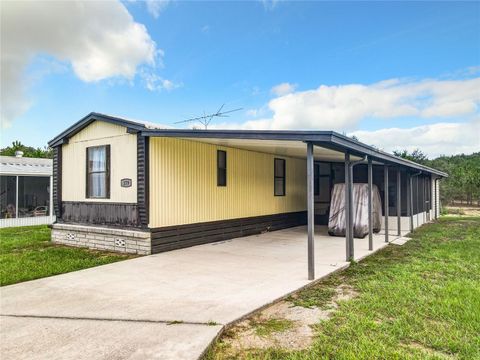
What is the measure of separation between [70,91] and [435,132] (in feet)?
116

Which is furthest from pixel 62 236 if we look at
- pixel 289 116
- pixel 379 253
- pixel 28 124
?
pixel 289 116

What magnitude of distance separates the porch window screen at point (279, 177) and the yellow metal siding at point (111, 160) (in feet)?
16.8

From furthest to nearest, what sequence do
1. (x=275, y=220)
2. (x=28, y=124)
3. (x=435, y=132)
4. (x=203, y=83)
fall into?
(x=435, y=132) → (x=28, y=124) → (x=203, y=83) → (x=275, y=220)

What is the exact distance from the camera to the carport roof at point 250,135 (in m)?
4.98

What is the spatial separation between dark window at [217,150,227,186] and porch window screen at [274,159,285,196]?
8.60ft

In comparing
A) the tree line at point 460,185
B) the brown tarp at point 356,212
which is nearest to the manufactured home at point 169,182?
the brown tarp at point 356,212

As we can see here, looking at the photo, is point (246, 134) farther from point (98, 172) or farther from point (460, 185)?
point (460, 185)

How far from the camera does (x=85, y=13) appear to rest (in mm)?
10000

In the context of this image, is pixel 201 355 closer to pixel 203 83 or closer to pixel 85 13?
pixel 85 13

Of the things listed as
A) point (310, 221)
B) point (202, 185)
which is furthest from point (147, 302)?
point (202, 185)

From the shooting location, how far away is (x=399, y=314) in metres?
3.63

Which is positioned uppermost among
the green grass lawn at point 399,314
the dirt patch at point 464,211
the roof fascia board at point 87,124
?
the roof fascia board at point 87,124

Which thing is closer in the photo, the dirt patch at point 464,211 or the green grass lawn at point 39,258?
the green grass lawn at point 39,258

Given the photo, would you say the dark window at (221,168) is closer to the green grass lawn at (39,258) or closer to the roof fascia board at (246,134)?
the roof fascia board at (246,134)
